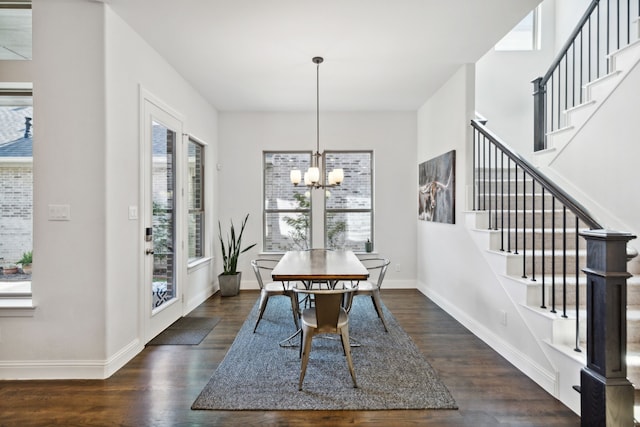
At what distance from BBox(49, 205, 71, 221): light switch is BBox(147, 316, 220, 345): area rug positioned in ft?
4.38

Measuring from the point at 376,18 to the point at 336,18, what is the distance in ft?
1.03

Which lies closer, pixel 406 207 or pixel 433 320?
pixel 433 320

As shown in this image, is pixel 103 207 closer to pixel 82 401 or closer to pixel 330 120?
pixel 82 401

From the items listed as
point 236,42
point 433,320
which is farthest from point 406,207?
point 236,42

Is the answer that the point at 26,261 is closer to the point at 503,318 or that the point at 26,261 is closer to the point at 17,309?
the point at 17,309

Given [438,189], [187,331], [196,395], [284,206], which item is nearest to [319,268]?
[196,395]

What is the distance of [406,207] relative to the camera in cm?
533

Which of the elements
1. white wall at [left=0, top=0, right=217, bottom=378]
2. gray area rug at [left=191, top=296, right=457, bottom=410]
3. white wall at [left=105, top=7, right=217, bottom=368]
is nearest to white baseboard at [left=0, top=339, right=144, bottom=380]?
white wall at [left=0, top=0, right=217, bottom=378]

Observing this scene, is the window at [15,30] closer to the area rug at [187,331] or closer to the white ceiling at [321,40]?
the white ceiling at [321,40]

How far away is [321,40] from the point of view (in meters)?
3.08

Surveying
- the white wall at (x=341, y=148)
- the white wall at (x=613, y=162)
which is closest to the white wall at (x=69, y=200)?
the white wall at (x=341, y=148)

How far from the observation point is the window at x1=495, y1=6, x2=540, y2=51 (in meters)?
4.98

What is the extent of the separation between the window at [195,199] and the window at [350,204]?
1.86 meters

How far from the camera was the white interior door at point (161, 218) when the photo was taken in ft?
10.2
